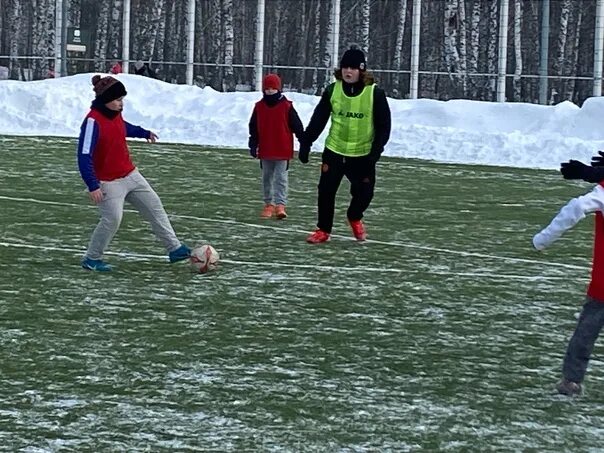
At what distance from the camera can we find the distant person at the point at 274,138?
1575 cm

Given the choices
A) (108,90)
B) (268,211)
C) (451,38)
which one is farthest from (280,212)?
(451,38)

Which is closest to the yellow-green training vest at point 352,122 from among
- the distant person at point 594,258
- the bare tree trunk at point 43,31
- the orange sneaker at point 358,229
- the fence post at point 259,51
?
the orange sneaker at point 358,229

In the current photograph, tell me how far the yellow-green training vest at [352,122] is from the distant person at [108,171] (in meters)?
2.50

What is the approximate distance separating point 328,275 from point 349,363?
348 cm

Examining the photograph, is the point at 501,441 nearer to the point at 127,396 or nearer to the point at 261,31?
the point at 127,396

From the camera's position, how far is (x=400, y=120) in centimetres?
3158

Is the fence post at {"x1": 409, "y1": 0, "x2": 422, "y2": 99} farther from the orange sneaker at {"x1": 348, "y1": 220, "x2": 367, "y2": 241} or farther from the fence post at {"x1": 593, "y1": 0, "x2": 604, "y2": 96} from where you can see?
the orange sneaker at {"x1": 348, "y1": 220, "x2": 367, "y2": 241}

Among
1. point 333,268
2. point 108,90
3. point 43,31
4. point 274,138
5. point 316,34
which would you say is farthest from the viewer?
point 316,34

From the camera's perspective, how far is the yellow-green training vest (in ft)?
44.0

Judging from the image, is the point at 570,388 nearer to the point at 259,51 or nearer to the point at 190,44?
the point at 259,51

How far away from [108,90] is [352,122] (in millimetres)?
3015

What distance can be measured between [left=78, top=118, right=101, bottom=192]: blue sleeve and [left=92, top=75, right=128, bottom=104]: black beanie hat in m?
0.21

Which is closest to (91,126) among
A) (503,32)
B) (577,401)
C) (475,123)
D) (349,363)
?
(349,363)

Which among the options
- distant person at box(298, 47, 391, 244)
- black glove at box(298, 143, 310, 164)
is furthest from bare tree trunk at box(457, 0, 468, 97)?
distant person at box(298, 47, 391, 244)
